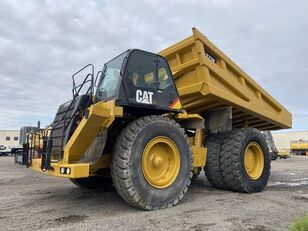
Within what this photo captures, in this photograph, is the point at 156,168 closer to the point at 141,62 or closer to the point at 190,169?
the point at 190,169

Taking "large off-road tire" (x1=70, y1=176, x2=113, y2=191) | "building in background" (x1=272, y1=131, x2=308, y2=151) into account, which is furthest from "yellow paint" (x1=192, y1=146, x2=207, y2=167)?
"building in background" (x1=272, y1=131, x2=308, y2=151)

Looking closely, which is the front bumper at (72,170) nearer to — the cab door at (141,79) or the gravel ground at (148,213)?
the gravel ground at (148,213)

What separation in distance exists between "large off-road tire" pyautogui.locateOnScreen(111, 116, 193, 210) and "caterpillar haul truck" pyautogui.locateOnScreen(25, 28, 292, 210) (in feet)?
0.05

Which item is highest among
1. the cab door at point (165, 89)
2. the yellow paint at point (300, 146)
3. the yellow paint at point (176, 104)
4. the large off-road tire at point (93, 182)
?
the cab door at point (165, 89)

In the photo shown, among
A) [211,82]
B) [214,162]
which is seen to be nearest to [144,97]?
[211,82]

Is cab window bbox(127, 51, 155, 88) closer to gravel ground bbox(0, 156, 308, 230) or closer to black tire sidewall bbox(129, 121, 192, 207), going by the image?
black tire sidewall bbox(129, 121, 192, 207)

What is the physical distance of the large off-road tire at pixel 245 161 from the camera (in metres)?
7.42

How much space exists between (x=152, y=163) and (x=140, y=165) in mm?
408

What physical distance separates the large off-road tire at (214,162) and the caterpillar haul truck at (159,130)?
2 cm

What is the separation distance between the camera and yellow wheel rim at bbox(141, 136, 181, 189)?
19.0 ft

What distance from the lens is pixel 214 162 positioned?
767 cm

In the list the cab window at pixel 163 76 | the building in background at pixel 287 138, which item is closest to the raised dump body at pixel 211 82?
the cab window at pixel 163 76

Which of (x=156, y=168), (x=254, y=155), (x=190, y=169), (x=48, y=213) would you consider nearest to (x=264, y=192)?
(x=254, y=155)

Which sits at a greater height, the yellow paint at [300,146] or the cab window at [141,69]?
the cab window at [141,69]
